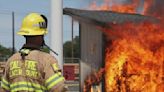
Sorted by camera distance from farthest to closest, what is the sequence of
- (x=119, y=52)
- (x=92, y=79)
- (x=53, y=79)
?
(x=119, y=52) → (x=92, y=79) → (x=53, y=79)

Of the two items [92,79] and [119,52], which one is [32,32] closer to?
[92,79]

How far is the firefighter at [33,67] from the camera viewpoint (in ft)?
15.0

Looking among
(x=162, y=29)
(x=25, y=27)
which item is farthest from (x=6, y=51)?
(x=25, y=27)

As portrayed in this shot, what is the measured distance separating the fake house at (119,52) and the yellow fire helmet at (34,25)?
314 centimetres

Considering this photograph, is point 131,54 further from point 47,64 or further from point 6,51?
point 6,51

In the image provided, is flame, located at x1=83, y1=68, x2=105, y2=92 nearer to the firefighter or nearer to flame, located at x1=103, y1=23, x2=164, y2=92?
flame, located at x1=103, y1=23, x2=164, y2=92

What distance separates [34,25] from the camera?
4.79 m

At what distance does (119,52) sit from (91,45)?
1343 mm

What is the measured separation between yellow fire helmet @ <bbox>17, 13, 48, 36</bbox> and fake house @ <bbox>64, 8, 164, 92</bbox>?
3.14 meters

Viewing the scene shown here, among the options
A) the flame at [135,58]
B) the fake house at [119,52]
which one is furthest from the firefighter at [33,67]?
the flame at [135,58]

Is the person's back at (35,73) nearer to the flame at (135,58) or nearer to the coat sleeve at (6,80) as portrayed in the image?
the coat sleeve at (6,80)

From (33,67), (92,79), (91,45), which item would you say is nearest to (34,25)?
(33,67)

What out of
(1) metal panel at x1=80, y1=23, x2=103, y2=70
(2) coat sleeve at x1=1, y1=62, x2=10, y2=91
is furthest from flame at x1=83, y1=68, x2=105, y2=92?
(2) coat sleeve at x1=1, y1=62, x2=10, y2=91

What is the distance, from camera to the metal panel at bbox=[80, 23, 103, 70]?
319 inches
